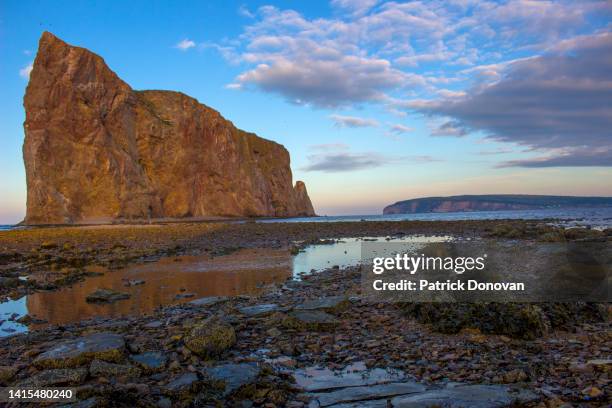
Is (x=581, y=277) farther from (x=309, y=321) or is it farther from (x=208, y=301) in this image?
(x=208, y=301)

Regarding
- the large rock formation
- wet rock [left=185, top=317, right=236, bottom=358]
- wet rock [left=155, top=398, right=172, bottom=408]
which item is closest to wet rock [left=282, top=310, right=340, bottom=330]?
wet rock [left=185, top=317, right=236, bottom=358]

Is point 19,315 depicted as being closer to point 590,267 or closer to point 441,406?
point 441,406

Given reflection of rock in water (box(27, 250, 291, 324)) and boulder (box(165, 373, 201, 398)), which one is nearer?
boulder (box(165, 373, 201, 398))

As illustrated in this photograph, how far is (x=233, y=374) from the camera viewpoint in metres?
4.62

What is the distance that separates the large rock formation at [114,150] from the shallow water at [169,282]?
58.2m

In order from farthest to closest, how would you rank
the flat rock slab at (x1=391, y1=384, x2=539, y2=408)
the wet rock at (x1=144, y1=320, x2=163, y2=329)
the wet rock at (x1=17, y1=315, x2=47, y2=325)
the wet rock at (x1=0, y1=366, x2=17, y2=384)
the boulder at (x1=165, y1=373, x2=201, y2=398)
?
the wet rock at (x1=17, y1=315, x2=47, y2=325) < the wet rock at (x1=144, y1=320, x2=163, y2=329) < the wet rock at (x1=0, y1=366, x2=17, y2=384) < the boulder at (x1=165, y1=373, x2=201, y2=398) < the flat rock slab at (x1=391, y1=384, x2=539, y2=408)

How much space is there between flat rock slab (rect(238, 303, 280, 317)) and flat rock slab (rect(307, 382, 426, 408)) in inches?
142

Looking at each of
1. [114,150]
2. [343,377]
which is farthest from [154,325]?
[114,150]

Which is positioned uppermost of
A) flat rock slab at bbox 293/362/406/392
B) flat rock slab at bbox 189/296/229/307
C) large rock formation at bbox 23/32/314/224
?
large rock formation at bbox 23/32/314/224

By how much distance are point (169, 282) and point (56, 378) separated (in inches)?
313

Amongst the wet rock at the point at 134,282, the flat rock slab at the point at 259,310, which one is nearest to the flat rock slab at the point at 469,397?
the flat rock slab at the point at 259,310

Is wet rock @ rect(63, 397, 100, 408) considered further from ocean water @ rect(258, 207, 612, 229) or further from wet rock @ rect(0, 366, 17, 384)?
ocean water @ rect(258, 207, 612, 229)

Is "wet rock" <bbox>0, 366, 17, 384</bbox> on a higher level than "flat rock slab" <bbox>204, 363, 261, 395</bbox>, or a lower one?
higher

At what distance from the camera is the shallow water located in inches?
353
